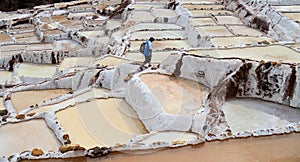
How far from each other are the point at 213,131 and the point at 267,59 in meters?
3.16

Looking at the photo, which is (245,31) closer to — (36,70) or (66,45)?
(66,45)

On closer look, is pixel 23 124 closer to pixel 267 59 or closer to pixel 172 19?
pixel 267 59

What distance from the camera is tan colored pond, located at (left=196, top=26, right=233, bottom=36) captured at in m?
15.1

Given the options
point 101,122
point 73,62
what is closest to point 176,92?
point 101,122

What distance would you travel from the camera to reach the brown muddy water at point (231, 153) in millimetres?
7262

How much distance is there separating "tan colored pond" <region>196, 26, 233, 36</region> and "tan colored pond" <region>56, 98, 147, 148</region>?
5.97 meters

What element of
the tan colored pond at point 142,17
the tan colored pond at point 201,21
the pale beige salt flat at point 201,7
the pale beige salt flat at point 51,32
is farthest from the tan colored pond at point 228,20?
the pale beige salt flat at point 51,32

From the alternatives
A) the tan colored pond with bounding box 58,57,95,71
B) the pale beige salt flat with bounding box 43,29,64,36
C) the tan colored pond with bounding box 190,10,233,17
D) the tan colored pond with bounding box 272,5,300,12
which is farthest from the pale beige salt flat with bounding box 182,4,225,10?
the pale beige salt flat with bounding box 43,29,64,36

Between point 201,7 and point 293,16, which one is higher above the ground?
point 293,16

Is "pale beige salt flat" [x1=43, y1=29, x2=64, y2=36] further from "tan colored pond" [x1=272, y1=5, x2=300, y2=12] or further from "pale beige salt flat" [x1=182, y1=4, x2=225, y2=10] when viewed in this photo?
"tan colored pond" [x1=272, y1=5, x2=300, y2=12]

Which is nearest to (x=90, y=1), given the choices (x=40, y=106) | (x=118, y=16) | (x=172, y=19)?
(x=118, y=16)

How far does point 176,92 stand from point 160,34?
7.17 meters

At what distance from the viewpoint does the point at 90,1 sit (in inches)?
1078

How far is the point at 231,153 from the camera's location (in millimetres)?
7418
